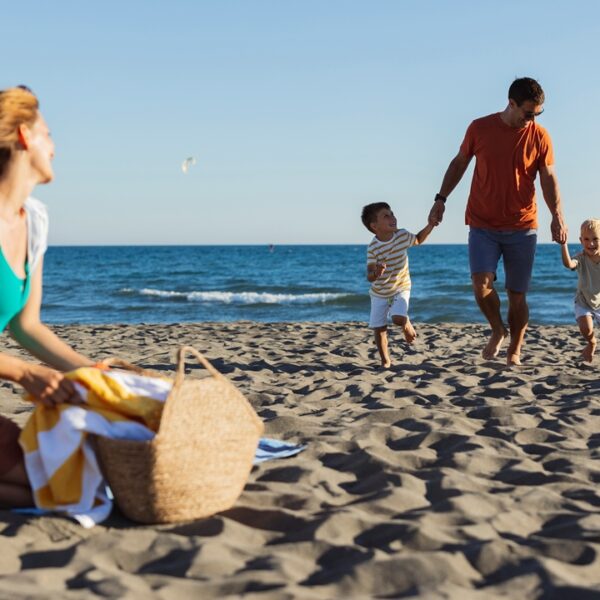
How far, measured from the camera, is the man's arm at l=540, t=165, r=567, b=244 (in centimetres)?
650

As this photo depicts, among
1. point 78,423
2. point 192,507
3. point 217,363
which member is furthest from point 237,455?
point 217,363

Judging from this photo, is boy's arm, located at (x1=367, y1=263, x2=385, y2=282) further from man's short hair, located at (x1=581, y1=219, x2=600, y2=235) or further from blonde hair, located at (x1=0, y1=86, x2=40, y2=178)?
blonde hair, located at (x1=0, y1=86, x2=40, y2=178)

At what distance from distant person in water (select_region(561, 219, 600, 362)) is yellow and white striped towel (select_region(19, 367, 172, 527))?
5.09 metres

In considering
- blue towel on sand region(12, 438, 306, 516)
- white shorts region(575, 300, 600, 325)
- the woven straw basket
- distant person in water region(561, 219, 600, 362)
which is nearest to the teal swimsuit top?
the woven straw basket

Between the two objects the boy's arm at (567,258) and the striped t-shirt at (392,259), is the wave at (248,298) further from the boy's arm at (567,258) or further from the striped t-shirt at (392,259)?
the boy's arm at (567,258)

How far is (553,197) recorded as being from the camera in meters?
6.55

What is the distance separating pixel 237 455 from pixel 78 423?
59cm

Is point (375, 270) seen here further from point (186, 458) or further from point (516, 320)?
point (186, 458)

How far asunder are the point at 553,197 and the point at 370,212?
1484 mm

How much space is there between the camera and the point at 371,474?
356cm

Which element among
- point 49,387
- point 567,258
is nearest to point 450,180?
point 567,258

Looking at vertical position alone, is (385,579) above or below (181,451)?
below

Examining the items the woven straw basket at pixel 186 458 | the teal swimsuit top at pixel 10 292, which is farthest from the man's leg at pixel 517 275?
the teal swimsuit top at pixel 10 292

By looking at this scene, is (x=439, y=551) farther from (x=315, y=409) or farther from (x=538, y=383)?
(x=538, y=383)
